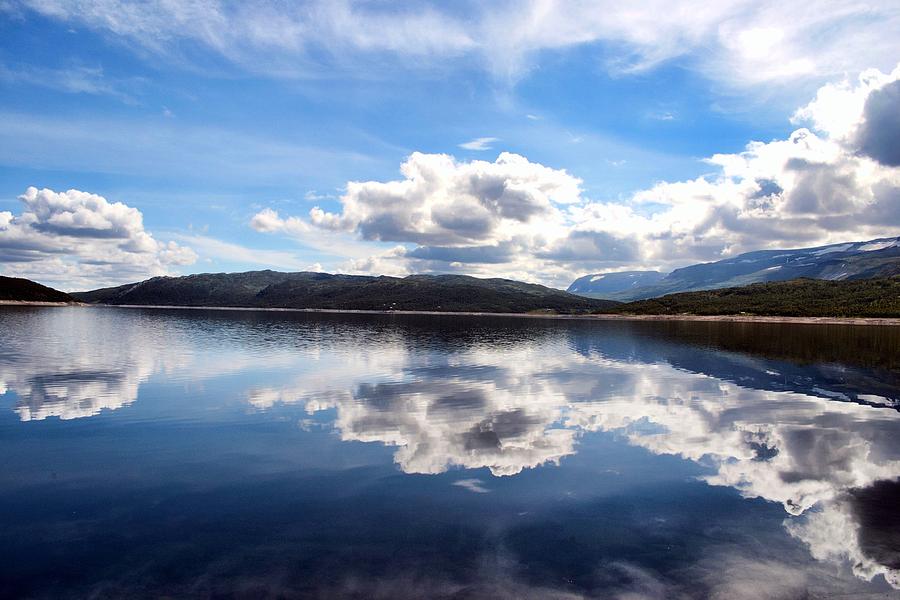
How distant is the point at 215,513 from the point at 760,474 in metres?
22.5

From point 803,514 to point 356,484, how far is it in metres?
16.6

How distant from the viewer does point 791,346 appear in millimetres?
97188

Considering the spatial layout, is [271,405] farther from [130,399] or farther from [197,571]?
[197,571]

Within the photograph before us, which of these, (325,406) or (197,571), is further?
(325,406)

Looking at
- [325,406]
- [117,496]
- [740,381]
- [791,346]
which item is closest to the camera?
[117,496]

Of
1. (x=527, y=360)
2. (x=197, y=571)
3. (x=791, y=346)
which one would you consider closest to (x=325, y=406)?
(x=197, y=571)

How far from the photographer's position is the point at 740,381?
5309cm

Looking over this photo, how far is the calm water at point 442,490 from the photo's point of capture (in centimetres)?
1415

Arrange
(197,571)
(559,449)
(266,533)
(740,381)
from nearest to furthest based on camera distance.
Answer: (197,571) → (266,533) → (559,449) → (740,381)

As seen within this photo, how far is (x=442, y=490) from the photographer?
68.0ft

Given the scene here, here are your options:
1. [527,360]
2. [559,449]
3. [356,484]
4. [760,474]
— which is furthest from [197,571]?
[527,360]

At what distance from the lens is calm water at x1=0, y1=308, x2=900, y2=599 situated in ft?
46.4

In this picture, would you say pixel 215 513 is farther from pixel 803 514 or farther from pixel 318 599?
pixel 803 514

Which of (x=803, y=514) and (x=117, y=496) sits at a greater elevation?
(x=117, y=496)
